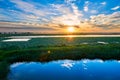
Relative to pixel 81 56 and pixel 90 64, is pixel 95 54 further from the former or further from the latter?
pixel 90 64

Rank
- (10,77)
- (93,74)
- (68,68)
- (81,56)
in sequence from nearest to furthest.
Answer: (10,77), (93,74), (68,68), (81,56)

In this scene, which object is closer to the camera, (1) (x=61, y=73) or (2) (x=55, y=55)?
(1) (x=61, y=73)

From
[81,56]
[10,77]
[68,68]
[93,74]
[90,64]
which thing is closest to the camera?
[10,77]

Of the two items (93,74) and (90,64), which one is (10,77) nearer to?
(93,74)

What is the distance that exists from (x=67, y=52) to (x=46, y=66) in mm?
8719

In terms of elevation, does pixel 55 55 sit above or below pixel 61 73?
above

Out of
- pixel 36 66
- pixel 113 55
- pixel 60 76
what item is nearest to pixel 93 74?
pixel 60 76

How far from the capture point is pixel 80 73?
21.9m

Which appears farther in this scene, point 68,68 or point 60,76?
point 68,68

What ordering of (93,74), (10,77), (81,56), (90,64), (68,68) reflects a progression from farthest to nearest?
1. (81,56)
2. (90,64)
3. (68,68)
4. (93,74)
5. (10,77)

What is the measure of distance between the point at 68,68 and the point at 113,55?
11.6 m

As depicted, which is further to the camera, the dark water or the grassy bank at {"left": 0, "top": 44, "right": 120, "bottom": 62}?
the grassy bank at {"left": 0, "top": 44, "right": 120, "bottom": 62}

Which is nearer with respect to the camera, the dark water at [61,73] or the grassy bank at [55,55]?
the dark water at [61,73]

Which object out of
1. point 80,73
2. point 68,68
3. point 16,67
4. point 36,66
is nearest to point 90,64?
point 68,68
